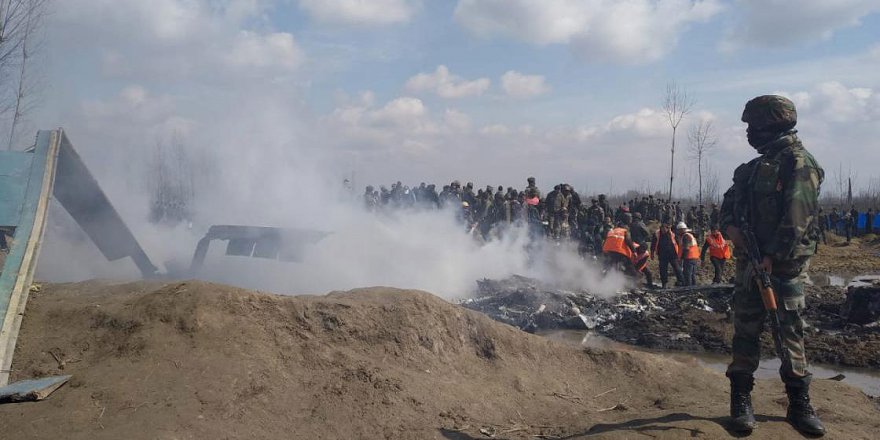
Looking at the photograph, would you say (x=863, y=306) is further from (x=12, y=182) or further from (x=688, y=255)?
(x=12, y=182)

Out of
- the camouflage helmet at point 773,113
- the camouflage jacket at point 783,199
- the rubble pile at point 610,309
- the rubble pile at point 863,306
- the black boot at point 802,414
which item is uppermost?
the camouflage helmet at point 773,113

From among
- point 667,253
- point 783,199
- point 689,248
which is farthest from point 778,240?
point 667,253

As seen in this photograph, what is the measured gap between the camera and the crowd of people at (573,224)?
15.0 metres

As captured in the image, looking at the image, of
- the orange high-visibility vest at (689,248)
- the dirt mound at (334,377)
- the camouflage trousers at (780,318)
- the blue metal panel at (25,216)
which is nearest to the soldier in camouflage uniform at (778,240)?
the camouflage trousers at (780,318)

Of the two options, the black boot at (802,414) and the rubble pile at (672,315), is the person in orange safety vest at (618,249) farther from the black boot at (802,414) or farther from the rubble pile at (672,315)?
the black boot at (802,414)

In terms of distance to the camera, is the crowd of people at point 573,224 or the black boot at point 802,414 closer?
the black boot at point 802,414

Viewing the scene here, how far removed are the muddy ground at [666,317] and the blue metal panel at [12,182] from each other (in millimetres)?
7188

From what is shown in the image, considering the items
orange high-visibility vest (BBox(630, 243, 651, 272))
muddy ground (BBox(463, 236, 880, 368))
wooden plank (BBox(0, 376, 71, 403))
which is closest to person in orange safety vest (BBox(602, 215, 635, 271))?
orange high-visibility vest (BBox(630, 243, 651, 272))

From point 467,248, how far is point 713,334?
20.0 feet

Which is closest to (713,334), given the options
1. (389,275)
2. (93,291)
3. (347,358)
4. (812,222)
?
(389,275)

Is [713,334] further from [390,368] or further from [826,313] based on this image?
[390,368]

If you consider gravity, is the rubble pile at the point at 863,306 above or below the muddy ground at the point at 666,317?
above

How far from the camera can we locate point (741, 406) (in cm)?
372

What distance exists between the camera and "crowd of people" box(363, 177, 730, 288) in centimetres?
1497
